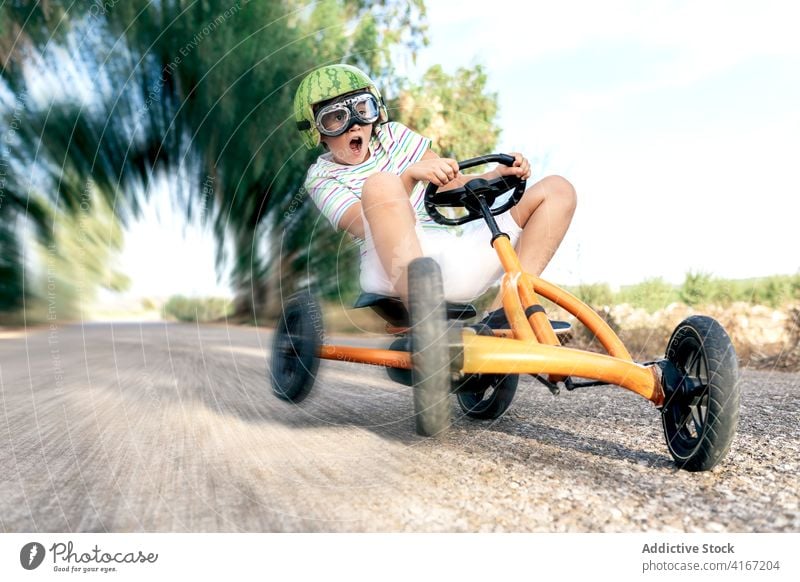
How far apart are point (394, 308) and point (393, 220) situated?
0.24 m

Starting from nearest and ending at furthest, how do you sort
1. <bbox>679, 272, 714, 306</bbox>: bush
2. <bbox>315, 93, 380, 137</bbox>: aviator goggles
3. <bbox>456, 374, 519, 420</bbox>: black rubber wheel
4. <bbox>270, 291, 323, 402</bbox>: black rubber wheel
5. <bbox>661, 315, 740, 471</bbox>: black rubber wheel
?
1. <bbox>661, 315, 740, 471</bbox>: black rubber wheel
2. <bbox>315, 93, 380, 137</bbox>: aviator goggles
3. <bbox>270, 291, 323, 402</bbox>: black rubber wheel
4. <bbox>456, 374, 519, 420</bbox>: black rubber wheel
5. <bbox>679, 272, 714, 306</bbox>: bush

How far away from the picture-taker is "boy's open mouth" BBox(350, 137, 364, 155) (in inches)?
71.6

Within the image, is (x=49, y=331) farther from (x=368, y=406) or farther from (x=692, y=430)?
(x=692, y=430)

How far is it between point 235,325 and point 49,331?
52 cm

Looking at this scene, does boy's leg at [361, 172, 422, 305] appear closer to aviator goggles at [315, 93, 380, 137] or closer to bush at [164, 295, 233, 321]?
Answer: aviator goggles at [315, 93, 380, 137]

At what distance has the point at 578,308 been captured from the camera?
64.4 inches

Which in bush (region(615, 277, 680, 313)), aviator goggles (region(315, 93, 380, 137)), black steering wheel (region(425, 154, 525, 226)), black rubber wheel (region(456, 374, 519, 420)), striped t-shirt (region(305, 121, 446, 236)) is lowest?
black rubber wheel (region(456, 374, 519, 420))

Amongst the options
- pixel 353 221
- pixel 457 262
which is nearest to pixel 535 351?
pixel 457 262

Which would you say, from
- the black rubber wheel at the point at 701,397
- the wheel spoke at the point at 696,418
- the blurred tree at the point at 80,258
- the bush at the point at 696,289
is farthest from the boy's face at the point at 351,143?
the bush at the point at 696,289

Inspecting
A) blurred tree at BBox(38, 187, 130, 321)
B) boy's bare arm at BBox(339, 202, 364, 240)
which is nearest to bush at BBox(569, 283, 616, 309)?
boy's bare arm at BBox(339, 202, 364, 240)

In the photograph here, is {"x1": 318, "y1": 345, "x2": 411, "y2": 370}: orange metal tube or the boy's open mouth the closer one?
{"x1": 318, "y1": 345, "x2": 411, "y2": 370}: orange metal tube

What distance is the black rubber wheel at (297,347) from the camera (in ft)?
6.25
